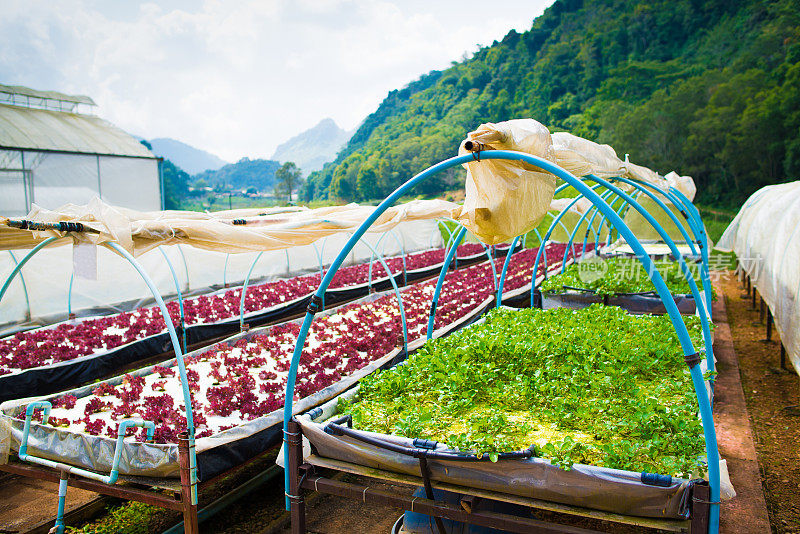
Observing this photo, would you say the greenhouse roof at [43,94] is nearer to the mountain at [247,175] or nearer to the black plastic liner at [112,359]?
the black plastic liner at [112,359]

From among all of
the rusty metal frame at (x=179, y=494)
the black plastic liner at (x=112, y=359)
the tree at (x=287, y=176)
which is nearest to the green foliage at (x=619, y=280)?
the black plastic liner at (x=112, y=359)

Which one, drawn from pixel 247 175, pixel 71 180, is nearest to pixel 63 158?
pixel 71 180

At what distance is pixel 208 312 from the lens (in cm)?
861

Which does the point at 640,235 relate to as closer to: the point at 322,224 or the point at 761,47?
the point at 322,224

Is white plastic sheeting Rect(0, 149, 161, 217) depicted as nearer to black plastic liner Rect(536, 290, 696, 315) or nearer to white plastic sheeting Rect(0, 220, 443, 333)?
white plastic sheeting Rect(0, 220, 443, 333)

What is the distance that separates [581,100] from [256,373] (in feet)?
175

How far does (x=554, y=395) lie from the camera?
12.8ft

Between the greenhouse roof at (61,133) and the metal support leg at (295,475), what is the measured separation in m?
21.6

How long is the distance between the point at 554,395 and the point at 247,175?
90150mm

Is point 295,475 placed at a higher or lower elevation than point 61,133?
lower

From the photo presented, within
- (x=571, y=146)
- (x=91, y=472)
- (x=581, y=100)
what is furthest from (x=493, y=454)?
(x=581, y=100)

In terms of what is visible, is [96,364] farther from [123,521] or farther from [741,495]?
[741,495]

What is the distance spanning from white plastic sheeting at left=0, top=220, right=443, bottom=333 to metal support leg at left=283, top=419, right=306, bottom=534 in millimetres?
6159

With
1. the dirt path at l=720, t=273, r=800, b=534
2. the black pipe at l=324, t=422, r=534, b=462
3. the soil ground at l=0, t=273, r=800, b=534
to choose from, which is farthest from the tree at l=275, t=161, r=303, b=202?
the black pipe at l=324, t=422, r=534, b=462
